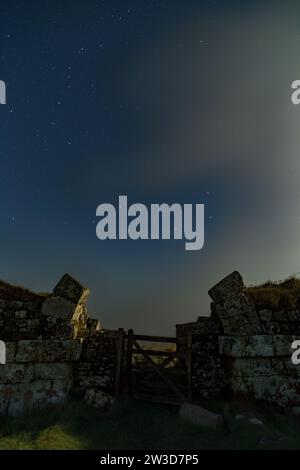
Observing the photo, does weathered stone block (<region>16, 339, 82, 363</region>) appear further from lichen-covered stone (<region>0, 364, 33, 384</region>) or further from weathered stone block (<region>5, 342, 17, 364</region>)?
lichen-covered stone (<region>0, 364, 33, 384</region>)

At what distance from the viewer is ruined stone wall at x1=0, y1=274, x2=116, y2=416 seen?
313 inches

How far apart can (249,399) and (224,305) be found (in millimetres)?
2038

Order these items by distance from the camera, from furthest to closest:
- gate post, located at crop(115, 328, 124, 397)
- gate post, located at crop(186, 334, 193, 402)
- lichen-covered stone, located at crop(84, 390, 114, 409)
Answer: gate post, located at crop(115, 328, 124, 397)
gate post, located at crop(186, 334, 193, 402)
lichen-covered stone, located at crop(84, 390, 114, 409)

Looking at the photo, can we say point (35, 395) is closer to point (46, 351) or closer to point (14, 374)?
point (14, 374)

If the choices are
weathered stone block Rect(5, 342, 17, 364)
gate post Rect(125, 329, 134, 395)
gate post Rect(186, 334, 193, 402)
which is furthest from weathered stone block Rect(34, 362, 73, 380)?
gate post Rect(186, 334, 193, 402)

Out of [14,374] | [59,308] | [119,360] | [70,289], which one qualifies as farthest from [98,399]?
[70,289]

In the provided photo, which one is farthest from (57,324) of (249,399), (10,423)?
(249,399)

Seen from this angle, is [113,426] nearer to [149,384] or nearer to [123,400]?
[123,400]

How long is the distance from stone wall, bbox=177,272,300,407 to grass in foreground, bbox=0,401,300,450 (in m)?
0.51

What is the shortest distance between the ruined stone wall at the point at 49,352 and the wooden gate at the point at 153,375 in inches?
12.0

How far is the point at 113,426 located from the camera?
687 cm

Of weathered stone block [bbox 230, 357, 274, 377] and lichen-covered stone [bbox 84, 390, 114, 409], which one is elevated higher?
weathered stone block [bbox 230, 357, 274, 377]

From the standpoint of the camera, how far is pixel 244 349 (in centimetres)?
793

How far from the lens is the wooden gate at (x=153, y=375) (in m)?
8.28
